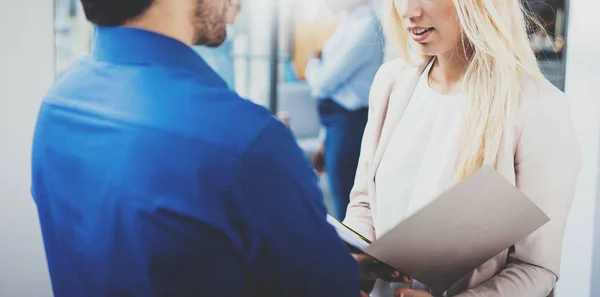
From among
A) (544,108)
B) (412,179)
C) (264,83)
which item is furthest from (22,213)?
(264,83)

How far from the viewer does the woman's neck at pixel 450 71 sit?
115 centimetres

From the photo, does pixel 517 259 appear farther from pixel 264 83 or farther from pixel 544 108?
pixel 264 83

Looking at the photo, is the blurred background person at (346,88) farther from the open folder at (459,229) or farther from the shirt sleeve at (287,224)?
the shirt sleeve at (287,224)

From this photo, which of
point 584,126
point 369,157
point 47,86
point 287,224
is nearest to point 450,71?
point 369,157

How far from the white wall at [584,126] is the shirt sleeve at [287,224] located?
104 cm

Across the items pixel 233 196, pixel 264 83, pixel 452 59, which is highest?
pixel 452 59

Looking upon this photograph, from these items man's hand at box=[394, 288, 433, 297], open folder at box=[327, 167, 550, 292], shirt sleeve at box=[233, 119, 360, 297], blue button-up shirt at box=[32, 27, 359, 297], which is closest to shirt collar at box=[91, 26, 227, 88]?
blue button-up shirt at box=[32, 27, 359, 297]

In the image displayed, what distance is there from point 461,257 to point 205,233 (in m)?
0.48

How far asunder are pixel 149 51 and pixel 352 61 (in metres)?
1.93

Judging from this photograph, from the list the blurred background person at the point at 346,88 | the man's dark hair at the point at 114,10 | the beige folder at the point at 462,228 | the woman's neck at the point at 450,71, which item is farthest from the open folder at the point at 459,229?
the blurred background person at the point at 346,88

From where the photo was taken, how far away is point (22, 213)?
1601 millimetres

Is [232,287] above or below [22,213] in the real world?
above

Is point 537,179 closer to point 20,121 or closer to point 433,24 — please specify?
point 433,24

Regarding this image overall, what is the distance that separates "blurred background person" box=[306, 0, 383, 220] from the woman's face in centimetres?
132
